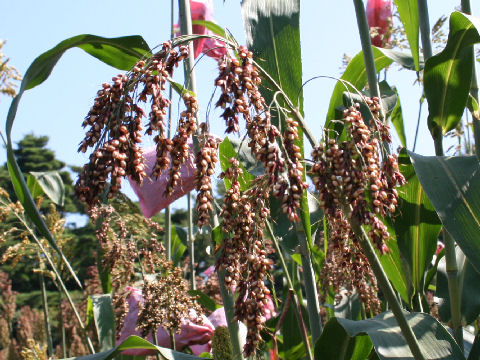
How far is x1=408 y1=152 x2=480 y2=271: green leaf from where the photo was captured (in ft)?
2.69

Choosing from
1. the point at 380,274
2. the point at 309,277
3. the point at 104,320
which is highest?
the point at 380,274

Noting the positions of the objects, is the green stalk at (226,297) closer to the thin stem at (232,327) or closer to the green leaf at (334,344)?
the thin stem at (232,327)

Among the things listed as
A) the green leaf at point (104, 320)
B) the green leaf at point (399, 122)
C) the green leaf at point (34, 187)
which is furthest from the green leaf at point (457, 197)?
the green leaf at point (34, 187)

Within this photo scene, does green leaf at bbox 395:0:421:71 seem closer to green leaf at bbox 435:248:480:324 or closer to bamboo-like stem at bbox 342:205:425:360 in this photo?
green leaf at bbox 435:248:480:324

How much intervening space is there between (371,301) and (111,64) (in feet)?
2.54

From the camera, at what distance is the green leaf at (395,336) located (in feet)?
2.95

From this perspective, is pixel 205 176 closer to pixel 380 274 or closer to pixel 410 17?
pixel 380 274

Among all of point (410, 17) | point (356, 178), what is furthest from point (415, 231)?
point (356, 178)

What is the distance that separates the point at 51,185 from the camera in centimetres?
230

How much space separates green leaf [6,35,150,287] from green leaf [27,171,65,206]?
3.51ft

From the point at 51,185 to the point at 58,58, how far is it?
126 cm

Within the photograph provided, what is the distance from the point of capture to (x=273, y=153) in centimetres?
63

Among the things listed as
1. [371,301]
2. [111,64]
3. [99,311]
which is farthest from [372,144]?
[99,311]

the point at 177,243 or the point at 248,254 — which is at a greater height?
the point at 248,254
